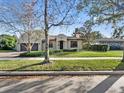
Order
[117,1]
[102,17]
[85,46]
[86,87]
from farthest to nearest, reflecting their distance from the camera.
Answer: [85,46], [102,17], [117,1], [86,87]

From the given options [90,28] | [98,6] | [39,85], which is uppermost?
[98,6]

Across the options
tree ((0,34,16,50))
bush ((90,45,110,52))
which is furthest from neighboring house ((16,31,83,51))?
tree ((0,34,16,50))

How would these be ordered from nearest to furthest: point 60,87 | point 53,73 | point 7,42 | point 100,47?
point 60,87, point 53,73, point 100,47, point 7,42

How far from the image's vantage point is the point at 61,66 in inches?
618

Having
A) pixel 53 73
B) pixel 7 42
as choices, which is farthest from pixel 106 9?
pixel 7 42

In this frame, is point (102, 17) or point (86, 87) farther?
point (102, 17)

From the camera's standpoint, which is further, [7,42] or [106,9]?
[7,42]

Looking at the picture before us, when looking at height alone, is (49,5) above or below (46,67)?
above

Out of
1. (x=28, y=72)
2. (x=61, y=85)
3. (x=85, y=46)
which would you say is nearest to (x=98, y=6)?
(x=28, y=72)

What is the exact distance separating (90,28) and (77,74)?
185 inches

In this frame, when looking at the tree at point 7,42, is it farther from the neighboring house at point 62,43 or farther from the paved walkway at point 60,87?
the paved walkway at point 60,87

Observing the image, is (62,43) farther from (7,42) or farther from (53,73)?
(53,73)

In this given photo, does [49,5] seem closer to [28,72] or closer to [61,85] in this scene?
[28,72]

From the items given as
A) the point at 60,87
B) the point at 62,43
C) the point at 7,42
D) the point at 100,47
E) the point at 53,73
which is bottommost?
the point at 60,87
